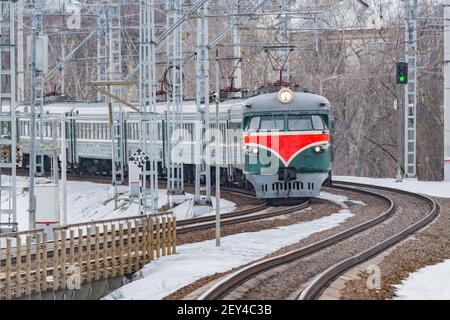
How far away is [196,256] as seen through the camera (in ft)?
68.7

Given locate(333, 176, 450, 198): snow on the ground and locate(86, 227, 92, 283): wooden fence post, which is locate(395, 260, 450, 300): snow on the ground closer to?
locate(86, 227, 92, 283): wooden fence post

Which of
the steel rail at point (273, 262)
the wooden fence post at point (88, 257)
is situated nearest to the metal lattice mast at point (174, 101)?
the steel rail at point (273, 262)

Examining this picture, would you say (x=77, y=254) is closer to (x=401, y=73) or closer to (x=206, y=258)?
(x=206, y=258)

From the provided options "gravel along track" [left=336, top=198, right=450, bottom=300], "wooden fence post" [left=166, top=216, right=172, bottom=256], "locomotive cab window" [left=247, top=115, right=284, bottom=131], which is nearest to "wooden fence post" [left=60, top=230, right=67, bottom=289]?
"wooden fence post" [left=166, top=216, right=172, bottom=256]

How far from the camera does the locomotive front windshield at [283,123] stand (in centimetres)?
3070

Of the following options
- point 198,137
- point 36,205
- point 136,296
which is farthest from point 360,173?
point 136,296

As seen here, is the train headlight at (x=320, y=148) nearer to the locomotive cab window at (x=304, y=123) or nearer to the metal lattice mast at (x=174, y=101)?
the locomotive cab window at (x=304, y=123)

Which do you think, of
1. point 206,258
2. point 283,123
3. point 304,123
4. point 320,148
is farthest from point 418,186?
point 206,258

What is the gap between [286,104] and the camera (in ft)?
101

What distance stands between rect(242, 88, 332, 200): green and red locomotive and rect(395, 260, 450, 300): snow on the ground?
10875 mm

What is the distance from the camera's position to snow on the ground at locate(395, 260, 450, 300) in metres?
16.1

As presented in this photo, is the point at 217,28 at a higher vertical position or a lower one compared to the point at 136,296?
higher

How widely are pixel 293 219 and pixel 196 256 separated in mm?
7116
